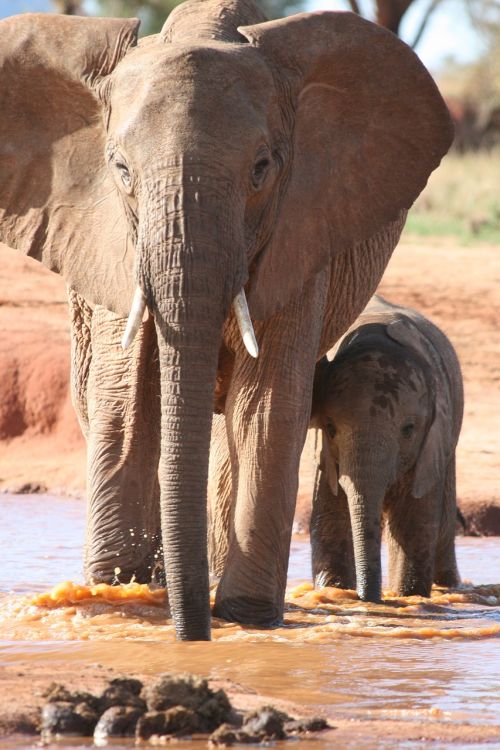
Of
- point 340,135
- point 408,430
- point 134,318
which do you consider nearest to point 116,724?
point 134,318

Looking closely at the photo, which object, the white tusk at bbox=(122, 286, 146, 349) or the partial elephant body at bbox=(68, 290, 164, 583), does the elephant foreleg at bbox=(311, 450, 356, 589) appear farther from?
the white tusk at bbox=(122, 286, 146, 349)

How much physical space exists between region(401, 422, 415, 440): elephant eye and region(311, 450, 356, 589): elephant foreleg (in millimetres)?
399

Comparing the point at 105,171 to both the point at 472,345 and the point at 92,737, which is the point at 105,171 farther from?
the point at 472,345

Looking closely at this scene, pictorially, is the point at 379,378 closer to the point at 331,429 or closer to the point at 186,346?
the point at 331,429

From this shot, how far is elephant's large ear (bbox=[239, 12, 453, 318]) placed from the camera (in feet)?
18.7

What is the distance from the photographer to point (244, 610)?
5.76 m

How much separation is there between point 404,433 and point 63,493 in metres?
4.02

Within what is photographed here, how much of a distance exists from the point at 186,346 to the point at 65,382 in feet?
20.6

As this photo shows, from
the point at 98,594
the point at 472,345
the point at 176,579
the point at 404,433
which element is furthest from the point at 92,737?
the point at 472,345

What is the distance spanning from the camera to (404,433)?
6.85m

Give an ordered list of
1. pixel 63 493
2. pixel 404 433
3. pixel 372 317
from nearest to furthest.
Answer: pixel 404 433 < pixel 372 317 < pixel 63 493

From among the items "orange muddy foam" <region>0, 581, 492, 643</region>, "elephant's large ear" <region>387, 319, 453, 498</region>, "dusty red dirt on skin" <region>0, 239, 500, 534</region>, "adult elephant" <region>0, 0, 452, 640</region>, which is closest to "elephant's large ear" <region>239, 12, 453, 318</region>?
"adult elephant" <region>0, 0, 452, 640</region>

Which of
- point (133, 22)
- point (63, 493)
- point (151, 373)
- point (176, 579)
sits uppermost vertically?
point (133, 22)

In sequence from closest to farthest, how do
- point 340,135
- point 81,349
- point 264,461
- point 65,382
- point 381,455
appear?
point 264,461
point 340,135
point 81,349
point 381,455
point 65,382
